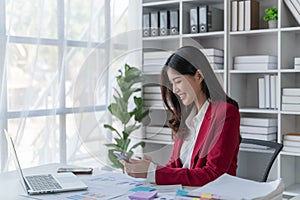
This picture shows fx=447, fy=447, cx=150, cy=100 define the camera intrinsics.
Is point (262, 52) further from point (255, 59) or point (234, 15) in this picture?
point (234, 15)

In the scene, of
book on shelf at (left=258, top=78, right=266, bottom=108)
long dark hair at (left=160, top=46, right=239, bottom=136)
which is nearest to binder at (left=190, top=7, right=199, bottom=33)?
book on shelf at (left=258, top=78, right=266, bottom=108)

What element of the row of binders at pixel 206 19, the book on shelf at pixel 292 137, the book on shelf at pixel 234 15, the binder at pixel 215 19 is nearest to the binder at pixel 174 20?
the row of binders at pixel 206 19

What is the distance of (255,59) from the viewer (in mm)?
3283

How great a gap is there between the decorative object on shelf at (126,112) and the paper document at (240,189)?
0.29m

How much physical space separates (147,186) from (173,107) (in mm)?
353

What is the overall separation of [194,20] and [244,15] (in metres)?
0.42

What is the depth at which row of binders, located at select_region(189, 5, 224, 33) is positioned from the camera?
3.46 meters

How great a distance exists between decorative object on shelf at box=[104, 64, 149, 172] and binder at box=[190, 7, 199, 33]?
6.71ft

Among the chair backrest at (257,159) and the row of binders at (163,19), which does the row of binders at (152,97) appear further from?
the row of binders at (163,19)

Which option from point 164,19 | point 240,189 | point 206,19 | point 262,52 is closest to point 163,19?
point 164,19

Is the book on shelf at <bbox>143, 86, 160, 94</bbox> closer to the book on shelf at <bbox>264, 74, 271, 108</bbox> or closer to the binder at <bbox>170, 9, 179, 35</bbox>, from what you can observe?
the book on shelf at <bbox>264, 74, 271, 108</bbox>

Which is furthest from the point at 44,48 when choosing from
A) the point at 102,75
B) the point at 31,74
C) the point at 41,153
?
the point at 102,75

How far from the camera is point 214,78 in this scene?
63.5 inches

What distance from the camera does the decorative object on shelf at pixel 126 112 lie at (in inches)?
58.5
